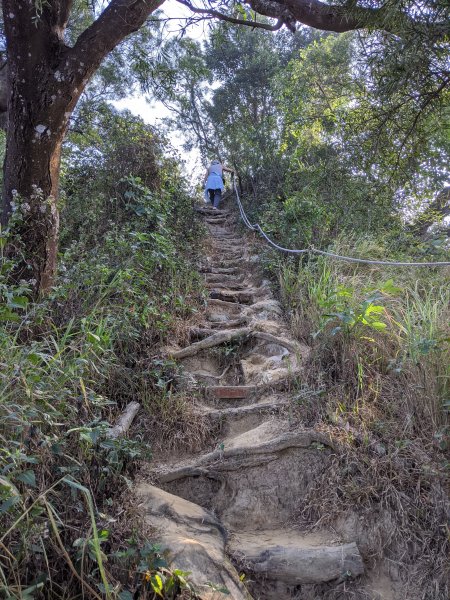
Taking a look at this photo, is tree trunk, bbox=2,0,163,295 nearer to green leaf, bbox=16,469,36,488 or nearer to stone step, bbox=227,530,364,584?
green leaf, bbox=16,469,36,488

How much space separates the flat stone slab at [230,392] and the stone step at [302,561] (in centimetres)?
145

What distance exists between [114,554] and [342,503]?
4.58ft

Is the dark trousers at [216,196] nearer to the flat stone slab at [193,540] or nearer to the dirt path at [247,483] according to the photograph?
the dirt path at [247,483]

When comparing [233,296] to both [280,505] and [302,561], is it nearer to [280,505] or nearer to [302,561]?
[280,505]

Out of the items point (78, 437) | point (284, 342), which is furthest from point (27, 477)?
point (284, 342)

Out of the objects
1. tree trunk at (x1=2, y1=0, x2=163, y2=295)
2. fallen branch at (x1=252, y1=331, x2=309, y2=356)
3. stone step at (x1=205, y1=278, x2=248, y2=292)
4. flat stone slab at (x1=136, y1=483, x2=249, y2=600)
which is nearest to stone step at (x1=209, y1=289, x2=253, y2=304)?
stone step at (x1=205, y1=278, x2=248, y2=292)

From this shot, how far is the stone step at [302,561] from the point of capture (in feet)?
8.81

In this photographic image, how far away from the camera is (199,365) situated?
188 inches

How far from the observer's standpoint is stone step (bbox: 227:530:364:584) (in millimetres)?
2686

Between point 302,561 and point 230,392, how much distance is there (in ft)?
5.44

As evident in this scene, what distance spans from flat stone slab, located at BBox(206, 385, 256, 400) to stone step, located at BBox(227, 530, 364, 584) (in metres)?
1.45

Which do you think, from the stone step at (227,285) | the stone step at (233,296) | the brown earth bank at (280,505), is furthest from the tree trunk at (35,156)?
the stone step at (227,285)

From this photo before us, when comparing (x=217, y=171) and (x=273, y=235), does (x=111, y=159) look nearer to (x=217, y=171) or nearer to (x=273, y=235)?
(x=273, y=235)

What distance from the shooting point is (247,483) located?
334 centimetres
